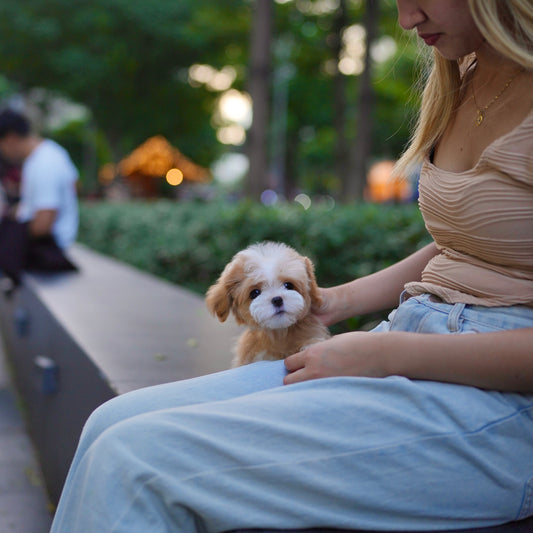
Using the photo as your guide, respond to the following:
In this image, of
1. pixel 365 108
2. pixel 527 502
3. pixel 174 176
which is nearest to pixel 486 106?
pixel 527 502

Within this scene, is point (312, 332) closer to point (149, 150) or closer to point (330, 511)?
point (330, 511)

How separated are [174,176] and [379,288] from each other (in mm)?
29550

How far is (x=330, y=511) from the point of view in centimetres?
161

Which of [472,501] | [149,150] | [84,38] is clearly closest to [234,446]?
[472,501]

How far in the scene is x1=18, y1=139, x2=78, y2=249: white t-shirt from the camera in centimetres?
755

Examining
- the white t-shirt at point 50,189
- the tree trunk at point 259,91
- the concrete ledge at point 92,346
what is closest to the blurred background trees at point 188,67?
the tree trunk at point 259,91

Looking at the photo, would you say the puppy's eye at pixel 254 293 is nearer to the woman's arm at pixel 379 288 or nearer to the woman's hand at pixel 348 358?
the woman's arm at pixel 379 288

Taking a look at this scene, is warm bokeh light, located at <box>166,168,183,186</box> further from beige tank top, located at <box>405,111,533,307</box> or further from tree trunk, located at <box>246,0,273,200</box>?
beige tank top, located at <box>405,111,533,307</box>

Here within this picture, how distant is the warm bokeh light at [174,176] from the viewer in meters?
30.7

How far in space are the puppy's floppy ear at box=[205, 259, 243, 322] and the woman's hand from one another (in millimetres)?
868

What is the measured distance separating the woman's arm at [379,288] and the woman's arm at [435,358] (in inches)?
25.3

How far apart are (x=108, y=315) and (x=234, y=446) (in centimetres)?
349

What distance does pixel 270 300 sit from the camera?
251cm

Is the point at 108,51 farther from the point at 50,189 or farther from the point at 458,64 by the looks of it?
the point at 458,64
